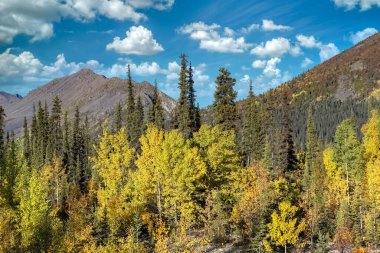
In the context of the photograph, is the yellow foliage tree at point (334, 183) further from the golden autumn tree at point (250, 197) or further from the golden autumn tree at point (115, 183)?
the golden autumn tree at point (115, 183)

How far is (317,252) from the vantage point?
1550 inches

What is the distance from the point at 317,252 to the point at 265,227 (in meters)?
5.98

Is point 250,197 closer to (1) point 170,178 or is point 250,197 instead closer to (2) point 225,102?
(1) point 170,178

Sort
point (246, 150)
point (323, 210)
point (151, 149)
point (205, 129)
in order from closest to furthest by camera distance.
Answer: point (151, 149) < point (205, 129) < point (323, 210) < point (246, 150)

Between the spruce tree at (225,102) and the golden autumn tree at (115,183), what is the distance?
13.1 meters

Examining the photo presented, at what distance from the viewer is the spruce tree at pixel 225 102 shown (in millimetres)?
53031


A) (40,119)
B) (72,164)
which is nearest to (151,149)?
(72,164)

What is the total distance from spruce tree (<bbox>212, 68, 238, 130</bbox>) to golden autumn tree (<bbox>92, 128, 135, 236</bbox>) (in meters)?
13.1

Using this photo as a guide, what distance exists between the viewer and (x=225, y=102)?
2121 inches

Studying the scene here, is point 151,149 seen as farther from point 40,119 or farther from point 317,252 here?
point 40,119

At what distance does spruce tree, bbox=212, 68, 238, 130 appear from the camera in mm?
53031

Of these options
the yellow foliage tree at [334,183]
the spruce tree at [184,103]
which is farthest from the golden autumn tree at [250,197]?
the yellow foliage tree at [334,183]

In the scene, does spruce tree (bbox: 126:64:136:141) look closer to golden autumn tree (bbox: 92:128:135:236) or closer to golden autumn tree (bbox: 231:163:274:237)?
golden autumn tree (bbox: 92:128:135:236)

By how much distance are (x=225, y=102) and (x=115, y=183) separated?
1887 cm
